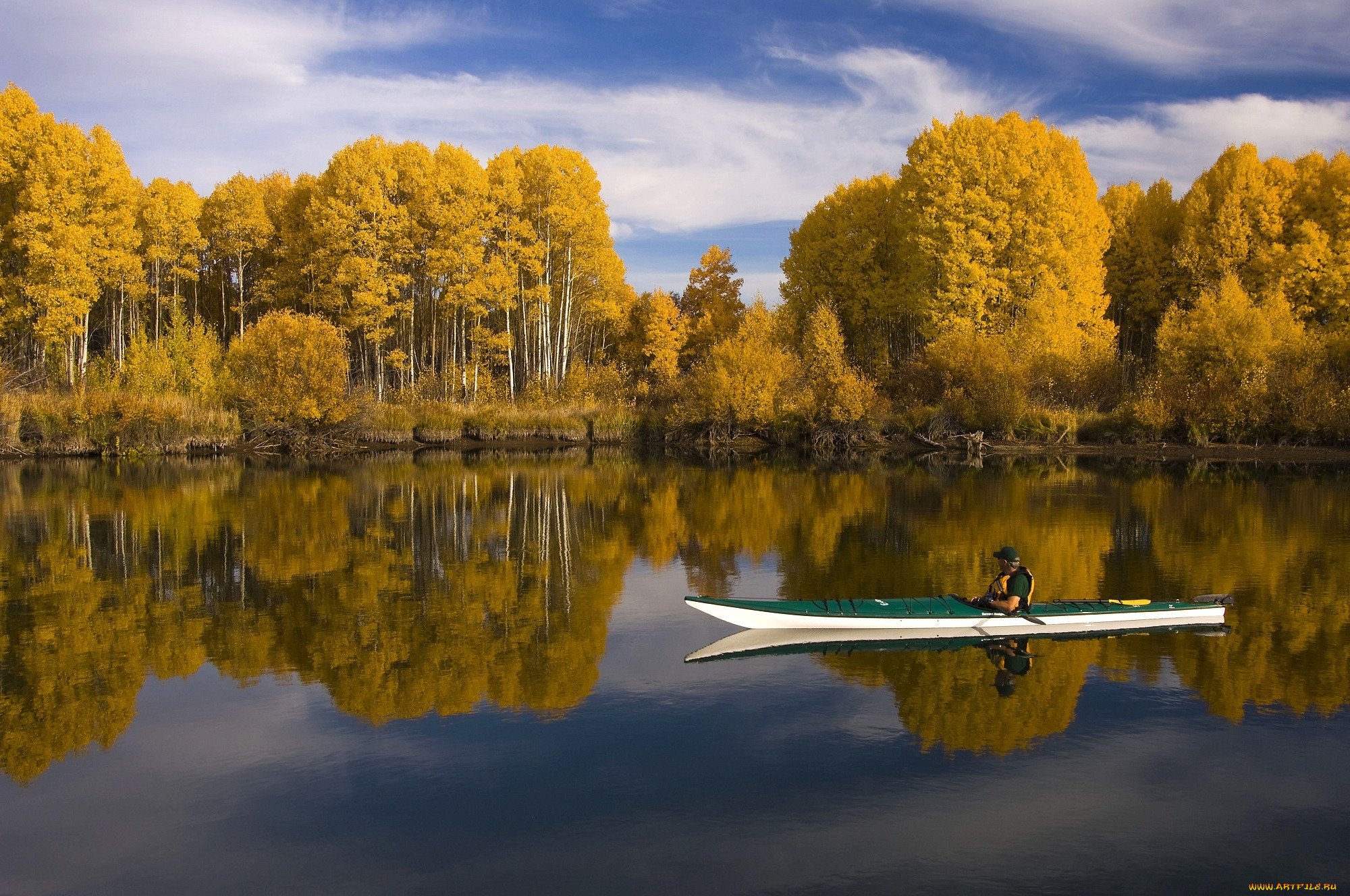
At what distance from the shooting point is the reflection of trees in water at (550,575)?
1177 cm

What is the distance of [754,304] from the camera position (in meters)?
52.3

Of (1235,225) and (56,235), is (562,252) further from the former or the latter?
(1235,225)

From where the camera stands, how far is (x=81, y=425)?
41.0 metres

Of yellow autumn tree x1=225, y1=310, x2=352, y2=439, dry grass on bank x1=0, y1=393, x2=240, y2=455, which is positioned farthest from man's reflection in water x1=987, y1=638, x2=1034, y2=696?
dry grass on bank x1=0, y1=393, x2=240, y2=455

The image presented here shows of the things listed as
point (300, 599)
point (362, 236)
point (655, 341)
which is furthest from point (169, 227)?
point (300, 599)

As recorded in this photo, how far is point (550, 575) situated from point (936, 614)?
775 cm

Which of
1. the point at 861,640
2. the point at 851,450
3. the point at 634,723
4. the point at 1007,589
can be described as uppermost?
the point at 1007,589

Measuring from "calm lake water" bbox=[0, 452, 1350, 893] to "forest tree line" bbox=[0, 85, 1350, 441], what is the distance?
2402 centimetres

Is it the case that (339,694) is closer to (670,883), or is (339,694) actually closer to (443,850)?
(443,850)

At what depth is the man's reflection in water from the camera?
469 inches

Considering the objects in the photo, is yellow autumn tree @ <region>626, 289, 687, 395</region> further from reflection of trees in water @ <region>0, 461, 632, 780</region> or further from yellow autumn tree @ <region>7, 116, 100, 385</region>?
reflection of trees in water @ <region>0, 461, 632, 780</region>

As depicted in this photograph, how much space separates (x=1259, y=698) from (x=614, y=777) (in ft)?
25.2

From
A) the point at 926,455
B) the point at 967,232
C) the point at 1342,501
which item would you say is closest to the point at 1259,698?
the point at 1342,501

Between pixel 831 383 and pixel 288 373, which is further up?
pixel 288 373
